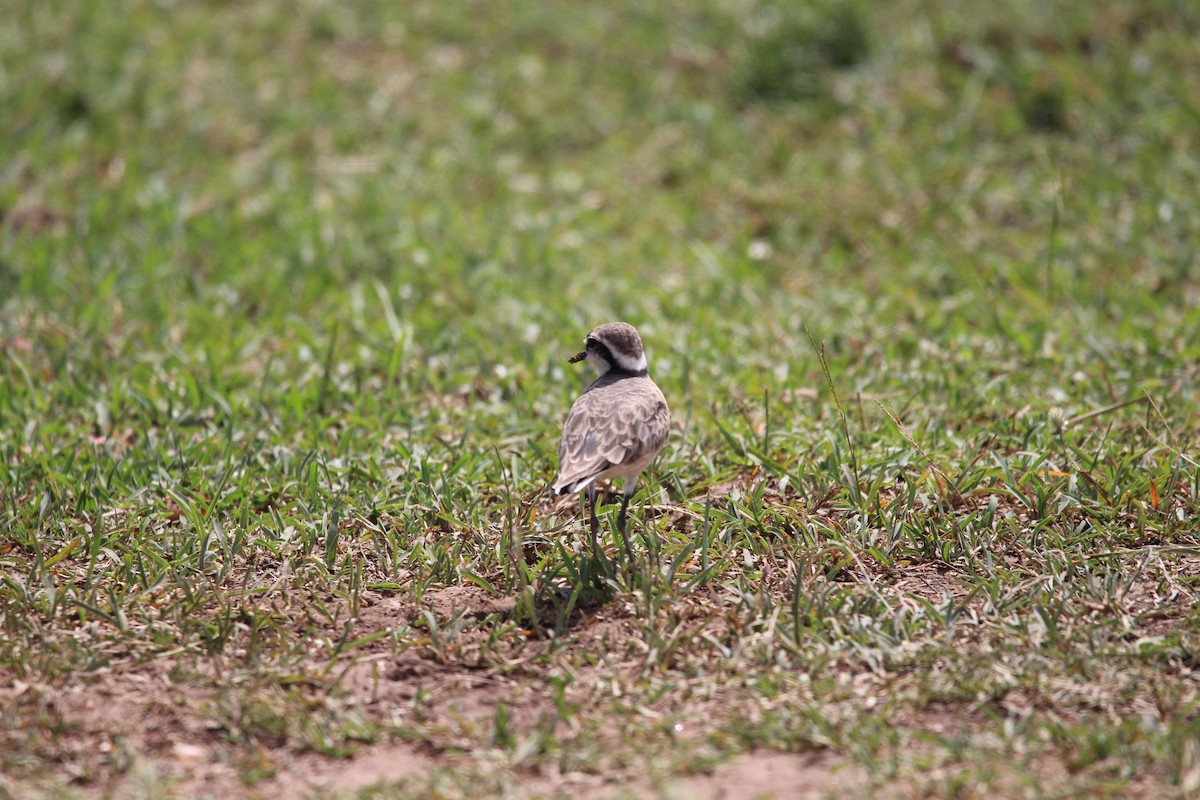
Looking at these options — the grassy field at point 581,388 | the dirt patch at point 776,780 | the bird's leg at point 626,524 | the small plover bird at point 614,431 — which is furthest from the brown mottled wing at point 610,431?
the dirt patch at point 776,780

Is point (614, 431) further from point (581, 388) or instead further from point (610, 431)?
point (581, 388)

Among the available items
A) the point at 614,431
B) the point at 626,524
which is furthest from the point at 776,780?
the point at 614,431

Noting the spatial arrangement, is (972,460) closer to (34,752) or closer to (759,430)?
(759,430)

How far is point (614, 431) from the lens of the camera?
15.0 feet

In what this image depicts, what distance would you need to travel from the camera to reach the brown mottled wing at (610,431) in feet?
14.7

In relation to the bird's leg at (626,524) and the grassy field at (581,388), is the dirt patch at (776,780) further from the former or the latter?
the bird's leg at (626,524)

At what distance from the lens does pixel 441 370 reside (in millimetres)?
6332

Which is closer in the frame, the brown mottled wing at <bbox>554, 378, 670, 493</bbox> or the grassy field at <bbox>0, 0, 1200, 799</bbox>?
the grassy field at <bbox>0, 0, 1200, 799</bbox>

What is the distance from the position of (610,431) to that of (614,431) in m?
0.02

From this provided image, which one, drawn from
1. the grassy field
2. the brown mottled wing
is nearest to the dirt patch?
the grassy field

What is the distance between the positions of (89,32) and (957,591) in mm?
7797

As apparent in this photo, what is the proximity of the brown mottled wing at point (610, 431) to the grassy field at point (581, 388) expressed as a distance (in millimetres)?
333

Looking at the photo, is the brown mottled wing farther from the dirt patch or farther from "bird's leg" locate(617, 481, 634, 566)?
the dirt patch

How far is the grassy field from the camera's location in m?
3.77
